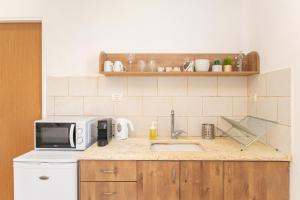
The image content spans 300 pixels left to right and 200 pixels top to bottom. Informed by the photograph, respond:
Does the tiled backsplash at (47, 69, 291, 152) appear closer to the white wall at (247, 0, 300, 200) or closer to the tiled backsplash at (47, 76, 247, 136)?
the tiled backsplash at (47, 76, 247, 136)

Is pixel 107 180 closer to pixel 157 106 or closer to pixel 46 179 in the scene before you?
pixel 46 179

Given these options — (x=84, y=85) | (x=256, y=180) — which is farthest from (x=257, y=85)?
(x=84, y=85)

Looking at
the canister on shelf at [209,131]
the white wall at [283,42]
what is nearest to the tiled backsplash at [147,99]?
the canister on shelf at [209,131]

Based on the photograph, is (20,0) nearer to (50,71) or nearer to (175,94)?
(50,71)

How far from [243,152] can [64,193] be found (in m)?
1.34

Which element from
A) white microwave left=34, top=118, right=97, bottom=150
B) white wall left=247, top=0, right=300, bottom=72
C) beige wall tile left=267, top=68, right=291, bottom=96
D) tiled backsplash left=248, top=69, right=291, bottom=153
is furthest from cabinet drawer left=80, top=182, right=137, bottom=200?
white wall left=247, top=0, right=300, bottom=72

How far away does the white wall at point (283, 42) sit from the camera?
1.43m

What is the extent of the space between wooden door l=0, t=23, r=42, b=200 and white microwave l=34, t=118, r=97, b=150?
0.51m

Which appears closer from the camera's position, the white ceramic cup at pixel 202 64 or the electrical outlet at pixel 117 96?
the white ceramic cup at pixel 202 64

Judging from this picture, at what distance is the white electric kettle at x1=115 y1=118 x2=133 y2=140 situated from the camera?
6.93 ft

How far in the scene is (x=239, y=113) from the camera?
2.25 metres

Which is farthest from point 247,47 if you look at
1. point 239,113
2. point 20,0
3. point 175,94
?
point 20,0

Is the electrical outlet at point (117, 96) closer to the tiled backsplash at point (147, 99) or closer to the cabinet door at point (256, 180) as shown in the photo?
the tiled backsplash at point (147, 99)

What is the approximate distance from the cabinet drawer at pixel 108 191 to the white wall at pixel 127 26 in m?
1.18
